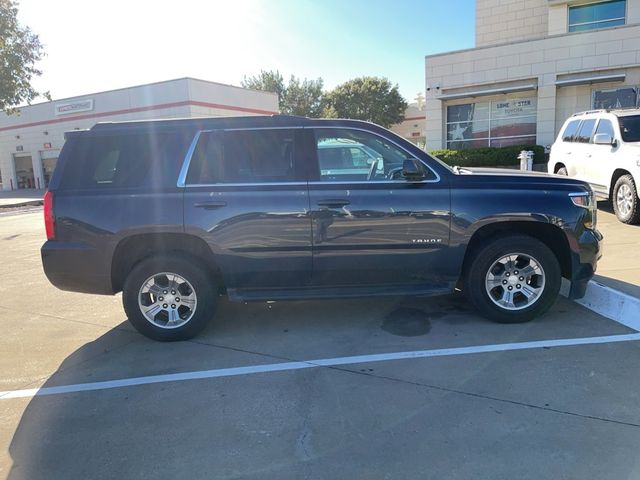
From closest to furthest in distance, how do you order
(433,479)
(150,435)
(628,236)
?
(433,479)
(150,435)
(628,236)

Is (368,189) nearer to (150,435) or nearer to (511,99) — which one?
(150,435)

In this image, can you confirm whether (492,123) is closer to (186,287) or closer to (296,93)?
(186,287)

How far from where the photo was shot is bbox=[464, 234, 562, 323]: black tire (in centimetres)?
464

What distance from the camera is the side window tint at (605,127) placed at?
9377 millimetres

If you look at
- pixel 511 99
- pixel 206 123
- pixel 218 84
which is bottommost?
pixel 206 123

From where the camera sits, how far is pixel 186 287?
184 inches

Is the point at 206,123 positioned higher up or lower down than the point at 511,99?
lower down

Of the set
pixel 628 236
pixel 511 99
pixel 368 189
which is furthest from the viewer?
pixel 511 99

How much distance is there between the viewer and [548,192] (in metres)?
4.60

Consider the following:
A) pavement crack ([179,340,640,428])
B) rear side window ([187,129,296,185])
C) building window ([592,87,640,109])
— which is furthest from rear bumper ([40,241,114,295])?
building window ([592,87,640,109])

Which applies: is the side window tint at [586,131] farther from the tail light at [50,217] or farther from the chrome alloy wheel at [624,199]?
the tail light at [50,217]

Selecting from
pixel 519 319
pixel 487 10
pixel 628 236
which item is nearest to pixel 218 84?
pixel 487 10

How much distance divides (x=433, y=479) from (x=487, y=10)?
26.3 m

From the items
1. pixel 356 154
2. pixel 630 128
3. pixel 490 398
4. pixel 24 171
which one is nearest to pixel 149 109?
pixel 24 171
